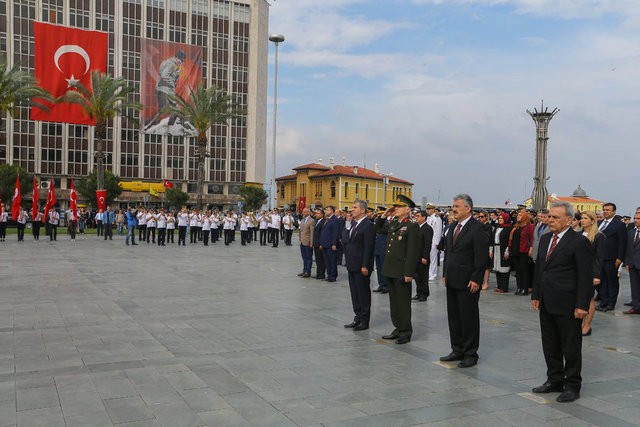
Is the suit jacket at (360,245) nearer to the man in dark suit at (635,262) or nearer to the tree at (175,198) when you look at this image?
the man in dark suit at (635,262)

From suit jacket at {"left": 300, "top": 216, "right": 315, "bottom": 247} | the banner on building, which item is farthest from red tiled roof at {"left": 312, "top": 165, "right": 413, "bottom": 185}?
suit jacket at {"left": 300, "top": 216, "right": 315, "bottom": 247}

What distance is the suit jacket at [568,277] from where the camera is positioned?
5.42 meters

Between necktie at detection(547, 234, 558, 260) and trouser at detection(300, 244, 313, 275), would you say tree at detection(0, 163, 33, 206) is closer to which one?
trouser at detection(300, 244, 313, 275)

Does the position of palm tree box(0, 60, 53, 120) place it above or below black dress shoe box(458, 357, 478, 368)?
above

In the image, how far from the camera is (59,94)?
54.5 metres

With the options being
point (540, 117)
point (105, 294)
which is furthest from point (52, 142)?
point (105, 294)

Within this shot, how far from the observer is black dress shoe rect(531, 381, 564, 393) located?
562 centimetres

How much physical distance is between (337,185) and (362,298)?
286ft

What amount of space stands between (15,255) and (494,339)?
17.6 metres

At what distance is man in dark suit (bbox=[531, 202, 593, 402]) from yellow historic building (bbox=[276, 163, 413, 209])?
286 feet

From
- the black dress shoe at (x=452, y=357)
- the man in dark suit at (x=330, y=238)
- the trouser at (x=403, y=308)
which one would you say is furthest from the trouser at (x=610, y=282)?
the man in dark suit at (x=330, y=238)

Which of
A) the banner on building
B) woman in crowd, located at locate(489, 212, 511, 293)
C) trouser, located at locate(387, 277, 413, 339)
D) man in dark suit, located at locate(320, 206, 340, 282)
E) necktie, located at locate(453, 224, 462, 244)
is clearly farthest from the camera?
the banner on building

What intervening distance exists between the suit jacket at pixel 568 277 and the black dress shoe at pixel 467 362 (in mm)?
1278

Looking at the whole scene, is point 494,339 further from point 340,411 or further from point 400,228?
point 340,411
